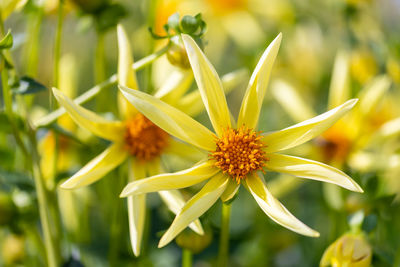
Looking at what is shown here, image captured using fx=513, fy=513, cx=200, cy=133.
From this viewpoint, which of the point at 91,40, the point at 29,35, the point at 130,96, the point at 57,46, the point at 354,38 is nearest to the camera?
the point at 130,96

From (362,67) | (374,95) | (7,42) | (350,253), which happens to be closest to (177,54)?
(7,42)

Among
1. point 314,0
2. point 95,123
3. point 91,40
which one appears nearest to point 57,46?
point 95,123

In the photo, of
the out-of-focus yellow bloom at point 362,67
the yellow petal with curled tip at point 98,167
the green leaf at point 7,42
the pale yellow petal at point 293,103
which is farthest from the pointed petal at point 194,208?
the out-of-focus yellow bloom at point 362,67

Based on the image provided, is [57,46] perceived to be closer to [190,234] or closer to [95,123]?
[95,123]

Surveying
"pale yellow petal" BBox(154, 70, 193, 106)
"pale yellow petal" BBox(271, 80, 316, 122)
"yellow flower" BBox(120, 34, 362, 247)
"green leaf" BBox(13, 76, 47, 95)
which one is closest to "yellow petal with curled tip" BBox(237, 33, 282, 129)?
"yellow flower" BBox(120, 34, 362, 247)

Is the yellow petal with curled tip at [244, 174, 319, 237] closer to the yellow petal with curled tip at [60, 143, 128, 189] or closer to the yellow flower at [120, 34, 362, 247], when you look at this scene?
the yellow flower at [120, 34, 362, 247]

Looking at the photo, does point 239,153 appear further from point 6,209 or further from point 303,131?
point 6,209
